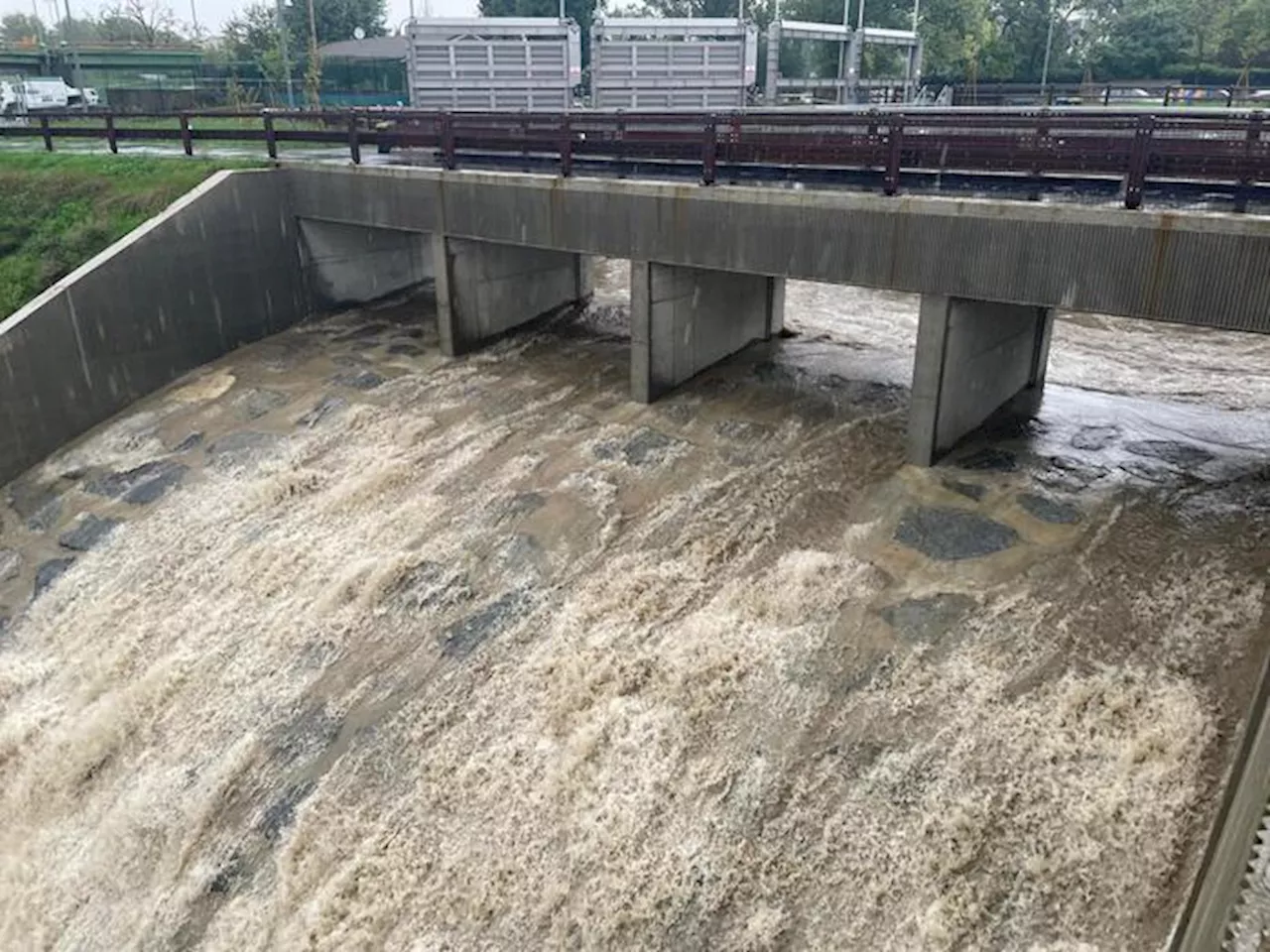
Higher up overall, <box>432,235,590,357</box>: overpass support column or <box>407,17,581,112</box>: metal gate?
<box>407,17,581,112</box>: metal gate

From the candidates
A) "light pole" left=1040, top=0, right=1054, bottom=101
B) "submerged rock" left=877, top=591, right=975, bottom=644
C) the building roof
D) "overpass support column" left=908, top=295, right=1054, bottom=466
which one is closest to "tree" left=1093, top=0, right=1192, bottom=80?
"light pole" left=1040, top=0, right=1054, bottom=101

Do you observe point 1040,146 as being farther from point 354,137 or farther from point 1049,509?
point 354,137

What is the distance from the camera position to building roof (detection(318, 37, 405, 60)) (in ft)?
171

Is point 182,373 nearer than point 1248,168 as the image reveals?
No

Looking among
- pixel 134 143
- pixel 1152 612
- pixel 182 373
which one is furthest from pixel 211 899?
pixel 134 143

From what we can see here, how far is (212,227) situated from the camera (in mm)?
17656

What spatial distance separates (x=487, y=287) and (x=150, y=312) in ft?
19.1

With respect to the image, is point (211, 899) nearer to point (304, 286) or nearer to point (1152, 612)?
point (1152, 612)

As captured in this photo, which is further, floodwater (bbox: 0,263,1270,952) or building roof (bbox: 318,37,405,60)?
building roof (bbox: 318,37,405,60)

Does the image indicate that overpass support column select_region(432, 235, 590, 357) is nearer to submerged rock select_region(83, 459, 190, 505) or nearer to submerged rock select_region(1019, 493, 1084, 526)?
submerged rock select_region(83, 459, 190, 505)

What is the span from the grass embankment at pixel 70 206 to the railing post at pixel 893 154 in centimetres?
1313

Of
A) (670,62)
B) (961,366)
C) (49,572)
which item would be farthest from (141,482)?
(670,62)

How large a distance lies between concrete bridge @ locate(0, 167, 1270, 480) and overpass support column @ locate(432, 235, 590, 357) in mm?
36

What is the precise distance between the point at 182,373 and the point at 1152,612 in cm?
1572
